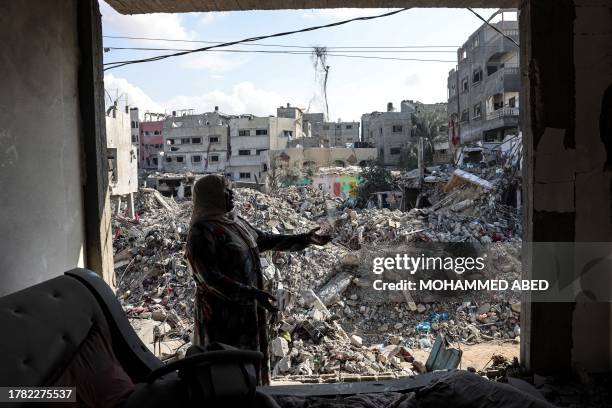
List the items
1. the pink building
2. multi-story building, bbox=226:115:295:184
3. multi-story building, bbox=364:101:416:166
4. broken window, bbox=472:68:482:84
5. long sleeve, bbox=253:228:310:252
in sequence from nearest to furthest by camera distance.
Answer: long sleeve, bbox=253:228:310:252
broken window, bbox=472:68:482:84
multi-story building, bbox=226:115:295:184
multi-story building, bbox=364:101:416:166
the pink building

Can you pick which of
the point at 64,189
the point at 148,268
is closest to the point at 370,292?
the point at 148,268

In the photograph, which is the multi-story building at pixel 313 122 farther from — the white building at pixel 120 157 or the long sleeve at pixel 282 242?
the long sleeve at pixel 282 242

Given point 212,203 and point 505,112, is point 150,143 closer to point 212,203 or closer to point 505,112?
point 505,112

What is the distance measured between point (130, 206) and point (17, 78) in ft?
62.6

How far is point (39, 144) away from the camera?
279 centimetres

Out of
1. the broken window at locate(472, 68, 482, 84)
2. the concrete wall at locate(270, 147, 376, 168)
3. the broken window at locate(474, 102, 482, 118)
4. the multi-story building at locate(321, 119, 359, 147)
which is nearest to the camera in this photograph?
the broken window at locate(474, 102, 482, 118)

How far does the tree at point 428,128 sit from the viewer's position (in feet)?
104

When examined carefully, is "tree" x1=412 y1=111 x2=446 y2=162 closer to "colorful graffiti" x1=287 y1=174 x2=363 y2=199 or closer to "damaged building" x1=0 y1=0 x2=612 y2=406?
"colorful graffiti" x1=287 y1=174 x2=363 y2=199

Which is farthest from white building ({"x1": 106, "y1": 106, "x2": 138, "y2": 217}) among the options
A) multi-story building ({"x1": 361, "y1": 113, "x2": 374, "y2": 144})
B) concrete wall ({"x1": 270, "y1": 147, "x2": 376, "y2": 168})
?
multi-story building ({"x1": 361, "y1": 113, "x2": 374, "y2": 144})

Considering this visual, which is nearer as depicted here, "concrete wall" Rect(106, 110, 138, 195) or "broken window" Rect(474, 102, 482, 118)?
"concrete wall" Rect(106, 110, 138, 195)

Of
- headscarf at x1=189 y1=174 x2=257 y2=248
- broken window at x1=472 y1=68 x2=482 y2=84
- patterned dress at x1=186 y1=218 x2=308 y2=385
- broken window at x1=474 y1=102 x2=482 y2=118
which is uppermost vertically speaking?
broken window at x1=472 y1=68 x2=482 y2=84

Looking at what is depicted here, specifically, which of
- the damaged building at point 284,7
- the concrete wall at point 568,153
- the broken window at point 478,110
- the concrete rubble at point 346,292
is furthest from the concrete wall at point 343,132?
the concrete wall at point 568,153

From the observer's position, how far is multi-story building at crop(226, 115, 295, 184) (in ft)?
113

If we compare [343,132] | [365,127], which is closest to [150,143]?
[343,132]
